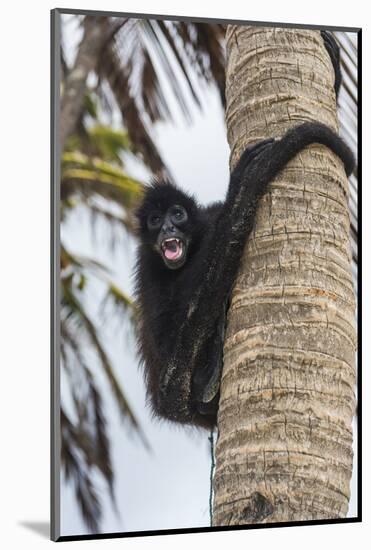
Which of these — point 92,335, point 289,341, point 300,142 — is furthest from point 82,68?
point 289,341

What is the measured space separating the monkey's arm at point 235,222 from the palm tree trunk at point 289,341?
49 mm

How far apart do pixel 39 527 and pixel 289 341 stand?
1.61 meters

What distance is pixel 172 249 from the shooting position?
602cm

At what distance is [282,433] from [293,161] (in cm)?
121

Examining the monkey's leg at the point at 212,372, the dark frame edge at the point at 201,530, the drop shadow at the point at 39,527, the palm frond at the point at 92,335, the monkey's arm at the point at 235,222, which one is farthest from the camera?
the palm frond at the point at 92,335

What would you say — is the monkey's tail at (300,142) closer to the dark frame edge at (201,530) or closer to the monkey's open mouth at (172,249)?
the monkey's open mouth at (172,249)

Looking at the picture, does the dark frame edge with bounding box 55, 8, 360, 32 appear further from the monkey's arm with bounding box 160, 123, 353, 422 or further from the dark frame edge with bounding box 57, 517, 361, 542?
the dark frame edge with bounding box 57, 517, 361, 542

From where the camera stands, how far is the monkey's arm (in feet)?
16.8

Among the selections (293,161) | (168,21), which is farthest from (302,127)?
(168,21)

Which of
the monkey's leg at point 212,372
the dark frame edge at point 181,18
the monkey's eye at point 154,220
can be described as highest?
the dark frame edge at point 181,18

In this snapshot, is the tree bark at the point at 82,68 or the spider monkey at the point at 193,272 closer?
the spider monkey at the point at 193,272

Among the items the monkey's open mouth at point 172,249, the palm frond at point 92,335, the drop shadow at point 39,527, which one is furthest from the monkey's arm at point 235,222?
the palm frond at point 92,335

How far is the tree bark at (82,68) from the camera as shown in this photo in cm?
609

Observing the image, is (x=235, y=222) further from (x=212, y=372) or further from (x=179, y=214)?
(x=179, y=214)
